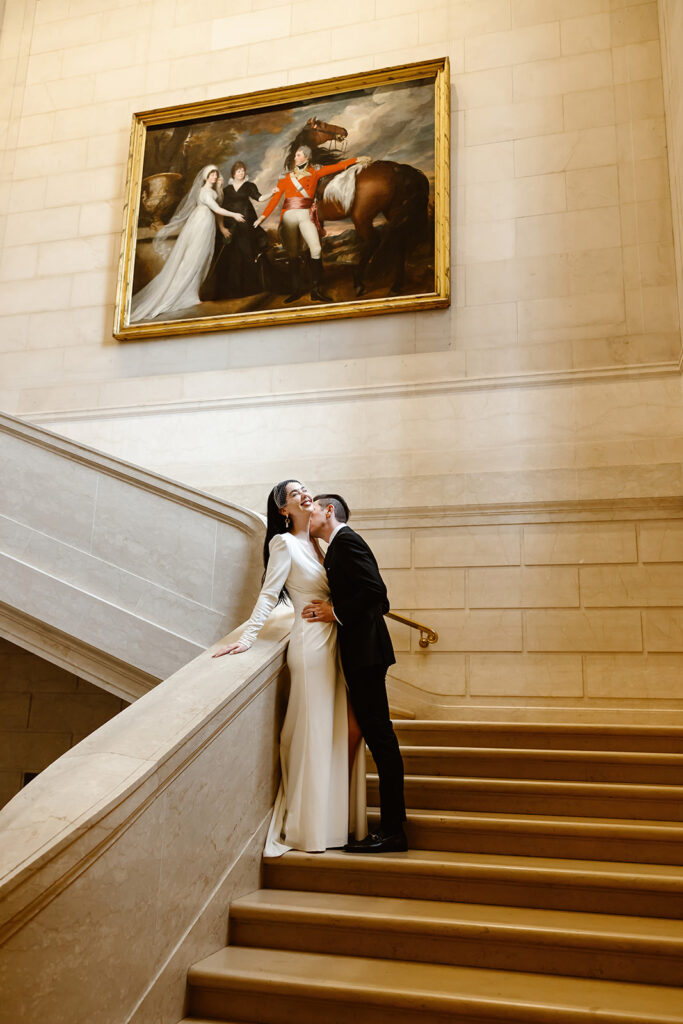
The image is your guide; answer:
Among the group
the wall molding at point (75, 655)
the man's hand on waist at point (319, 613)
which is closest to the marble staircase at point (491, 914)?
the man's hand on waist at point (319, 613)

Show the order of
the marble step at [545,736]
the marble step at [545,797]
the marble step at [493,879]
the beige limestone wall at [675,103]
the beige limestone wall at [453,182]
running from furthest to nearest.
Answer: the beige limestone wall at [453,182] → the beige limestone wall at [675,103] → the marble step at [545,736] → the marble step at [545,797] → the marble step at [493,879]

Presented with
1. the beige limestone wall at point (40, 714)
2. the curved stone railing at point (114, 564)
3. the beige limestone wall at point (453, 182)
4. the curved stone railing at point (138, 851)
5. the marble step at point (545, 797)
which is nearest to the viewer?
the curved stone railing at point (138, 851)

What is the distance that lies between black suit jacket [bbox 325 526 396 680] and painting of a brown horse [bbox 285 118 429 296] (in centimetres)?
482

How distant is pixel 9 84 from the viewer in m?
10.9

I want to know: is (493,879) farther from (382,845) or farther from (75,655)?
(75,655)

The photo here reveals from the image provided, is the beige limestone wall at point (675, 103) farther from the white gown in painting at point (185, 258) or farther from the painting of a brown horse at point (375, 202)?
the white gown in painting at point (185, 258)

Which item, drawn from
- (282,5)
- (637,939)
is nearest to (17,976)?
(637,939)

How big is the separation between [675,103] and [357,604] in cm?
634

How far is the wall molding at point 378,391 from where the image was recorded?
315 inches

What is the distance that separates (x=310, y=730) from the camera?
4379mm

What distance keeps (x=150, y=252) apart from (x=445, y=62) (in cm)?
379

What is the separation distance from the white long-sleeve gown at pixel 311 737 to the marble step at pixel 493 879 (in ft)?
0.45

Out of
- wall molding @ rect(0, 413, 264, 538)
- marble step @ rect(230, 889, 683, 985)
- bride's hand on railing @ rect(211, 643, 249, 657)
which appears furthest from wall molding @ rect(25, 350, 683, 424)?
marble step @ rect(230, 889, 683, 985)

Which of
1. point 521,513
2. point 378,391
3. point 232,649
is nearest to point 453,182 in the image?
point 378,391
